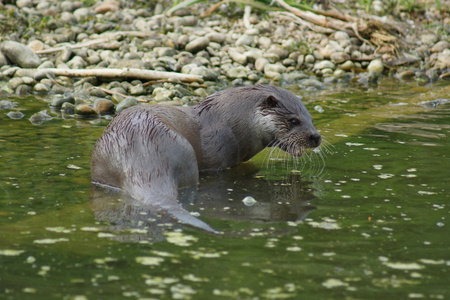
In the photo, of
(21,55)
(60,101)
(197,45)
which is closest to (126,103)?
(60,101)

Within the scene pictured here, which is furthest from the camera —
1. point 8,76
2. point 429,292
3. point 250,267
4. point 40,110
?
point 8,76

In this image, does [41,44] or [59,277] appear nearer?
[59,277]

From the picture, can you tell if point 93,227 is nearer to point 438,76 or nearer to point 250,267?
point 250,267

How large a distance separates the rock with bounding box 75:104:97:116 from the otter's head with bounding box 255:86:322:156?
8.43 ft

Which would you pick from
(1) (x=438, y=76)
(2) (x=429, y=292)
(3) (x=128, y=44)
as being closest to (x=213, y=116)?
(2) (x=429, y=292)

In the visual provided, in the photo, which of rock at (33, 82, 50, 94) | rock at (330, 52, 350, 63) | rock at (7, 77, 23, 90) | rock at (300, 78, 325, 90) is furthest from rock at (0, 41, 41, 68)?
rock at (330, 52, 350, 63)

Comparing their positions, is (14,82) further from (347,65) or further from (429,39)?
(429,39)

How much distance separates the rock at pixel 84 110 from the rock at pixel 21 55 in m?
2.26

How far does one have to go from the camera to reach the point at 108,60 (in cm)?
930

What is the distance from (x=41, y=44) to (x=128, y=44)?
130 cm

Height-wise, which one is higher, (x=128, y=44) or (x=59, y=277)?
(x=128, y=44)

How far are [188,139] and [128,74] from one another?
12.3 ft

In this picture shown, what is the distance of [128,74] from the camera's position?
847 cm

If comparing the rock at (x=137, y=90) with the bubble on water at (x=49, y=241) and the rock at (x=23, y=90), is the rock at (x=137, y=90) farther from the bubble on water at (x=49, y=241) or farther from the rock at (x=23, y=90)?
the bubble on water at (x=49, y=241)
